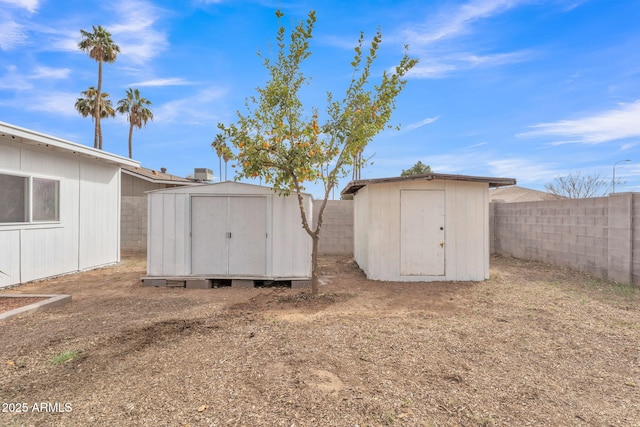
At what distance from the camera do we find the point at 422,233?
24.5 ft

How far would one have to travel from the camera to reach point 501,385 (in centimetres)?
281

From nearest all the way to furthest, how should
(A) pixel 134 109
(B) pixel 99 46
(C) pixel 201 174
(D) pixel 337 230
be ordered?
1. (D) pixel 337 230
2. (C) pixel 201 174
3. (B) pixel 99 46
4. (A) pixel 134 109

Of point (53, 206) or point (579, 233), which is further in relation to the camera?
point (579, 233)

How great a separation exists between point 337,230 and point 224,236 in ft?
18.6

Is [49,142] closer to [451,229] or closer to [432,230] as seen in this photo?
[432,230]

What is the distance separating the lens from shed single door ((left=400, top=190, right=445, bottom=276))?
7.47 meters

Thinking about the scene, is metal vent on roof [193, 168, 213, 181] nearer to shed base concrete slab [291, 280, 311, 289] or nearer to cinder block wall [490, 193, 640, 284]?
shed base concrete slab [291, 280, 311, 289]

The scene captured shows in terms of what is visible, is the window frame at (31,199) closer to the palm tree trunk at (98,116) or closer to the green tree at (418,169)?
the palm tree trunk at (98,116)

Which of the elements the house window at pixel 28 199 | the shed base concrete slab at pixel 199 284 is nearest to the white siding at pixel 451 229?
the shed base concrete slab at pixel 199 284

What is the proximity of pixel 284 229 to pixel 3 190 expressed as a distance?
5770 millimetres

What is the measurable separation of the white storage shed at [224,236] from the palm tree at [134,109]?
2307 centimetres

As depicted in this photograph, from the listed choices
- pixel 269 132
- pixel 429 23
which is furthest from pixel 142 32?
pixel 429 23

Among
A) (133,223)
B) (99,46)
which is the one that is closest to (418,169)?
(133,223)

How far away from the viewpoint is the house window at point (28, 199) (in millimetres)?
6750
